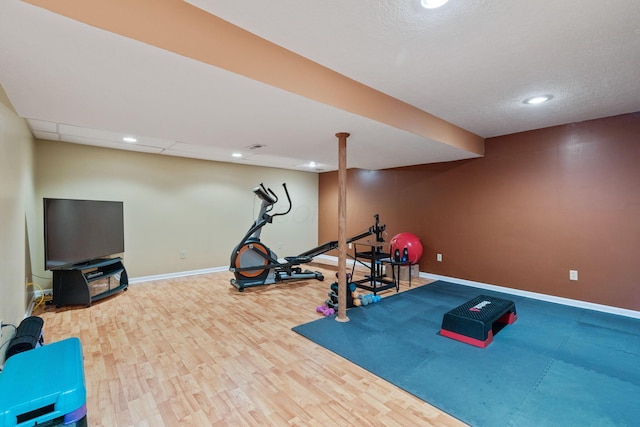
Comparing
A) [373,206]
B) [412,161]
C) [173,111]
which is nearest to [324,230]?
[373,206]

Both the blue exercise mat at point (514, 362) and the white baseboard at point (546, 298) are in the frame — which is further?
the white baseboard at point (546, 298)

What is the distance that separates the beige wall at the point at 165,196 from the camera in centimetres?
422

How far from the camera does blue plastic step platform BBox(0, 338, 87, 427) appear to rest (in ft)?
3.52

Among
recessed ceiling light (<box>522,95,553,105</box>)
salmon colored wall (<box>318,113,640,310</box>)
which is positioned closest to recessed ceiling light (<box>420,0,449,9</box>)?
recessed ceiling light (<box>522,95,553,105</box>)

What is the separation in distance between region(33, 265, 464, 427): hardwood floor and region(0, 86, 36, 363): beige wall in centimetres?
60

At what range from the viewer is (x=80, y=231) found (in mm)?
3805

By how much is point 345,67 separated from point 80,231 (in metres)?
4.00

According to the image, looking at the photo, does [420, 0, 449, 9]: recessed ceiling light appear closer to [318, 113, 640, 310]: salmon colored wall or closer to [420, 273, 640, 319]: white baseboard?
[318, 113, 640, 310]: salmon colored wall

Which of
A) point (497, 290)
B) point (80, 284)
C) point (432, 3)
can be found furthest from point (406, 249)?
point (80, 284)

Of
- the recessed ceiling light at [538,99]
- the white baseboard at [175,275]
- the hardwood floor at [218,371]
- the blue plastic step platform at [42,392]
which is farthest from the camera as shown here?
the white baseboard at [175,275]

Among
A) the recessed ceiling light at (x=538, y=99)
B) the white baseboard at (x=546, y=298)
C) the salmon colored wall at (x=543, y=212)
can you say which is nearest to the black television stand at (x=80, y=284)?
the salmon colored wall at (x=543, y=212)

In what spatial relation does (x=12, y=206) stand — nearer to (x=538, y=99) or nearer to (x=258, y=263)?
(x=258, y=263)

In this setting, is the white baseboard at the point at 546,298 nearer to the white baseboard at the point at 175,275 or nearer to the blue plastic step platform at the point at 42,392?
the white baseboard at the point at 175,275

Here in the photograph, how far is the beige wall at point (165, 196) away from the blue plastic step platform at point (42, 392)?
368 cm
